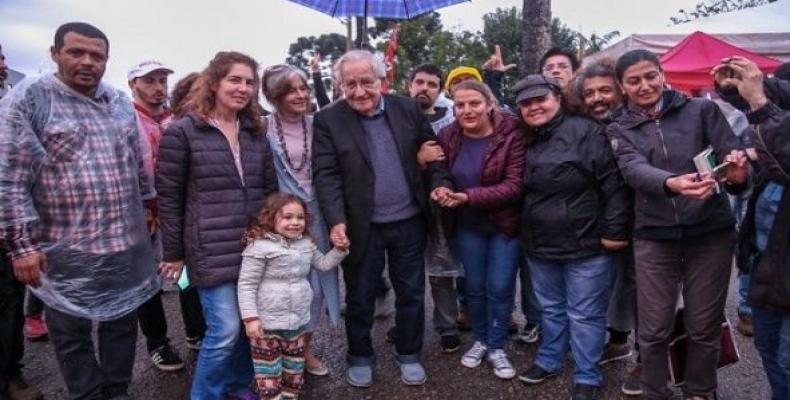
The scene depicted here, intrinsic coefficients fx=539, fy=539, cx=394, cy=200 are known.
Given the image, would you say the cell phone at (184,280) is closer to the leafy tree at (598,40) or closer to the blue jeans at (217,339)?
the blue jeans at (217,339)

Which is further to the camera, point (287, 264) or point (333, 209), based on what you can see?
point (333, 209)

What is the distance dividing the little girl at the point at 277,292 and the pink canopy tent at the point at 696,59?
25.4 ft

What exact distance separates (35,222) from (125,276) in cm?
50

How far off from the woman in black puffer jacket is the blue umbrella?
76.8 inches

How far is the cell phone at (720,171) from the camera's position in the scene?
2309mm

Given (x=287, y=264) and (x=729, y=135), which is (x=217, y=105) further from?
(x=729, y=135)

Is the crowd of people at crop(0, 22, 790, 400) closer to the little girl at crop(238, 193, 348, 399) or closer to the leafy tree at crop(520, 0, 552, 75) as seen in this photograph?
the little girl at crop(238, 193, 348, 399)

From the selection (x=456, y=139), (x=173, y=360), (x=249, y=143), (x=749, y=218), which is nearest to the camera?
(x=749, y=218)

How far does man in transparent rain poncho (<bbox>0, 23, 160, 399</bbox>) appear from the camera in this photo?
8.07 ft

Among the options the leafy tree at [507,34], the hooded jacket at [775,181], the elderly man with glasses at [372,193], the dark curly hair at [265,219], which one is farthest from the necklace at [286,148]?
the leafy tree at [507,34]

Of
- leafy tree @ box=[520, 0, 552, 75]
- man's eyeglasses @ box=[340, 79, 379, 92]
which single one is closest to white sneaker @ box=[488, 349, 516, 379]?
man's eyeglasses @ box=[340, 79, 379, 92]

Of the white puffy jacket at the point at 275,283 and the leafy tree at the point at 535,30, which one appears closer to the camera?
the white puffy jacket at the point at 275,283

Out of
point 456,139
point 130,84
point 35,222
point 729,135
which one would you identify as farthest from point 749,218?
point 130,84

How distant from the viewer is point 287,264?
280 centimetres
